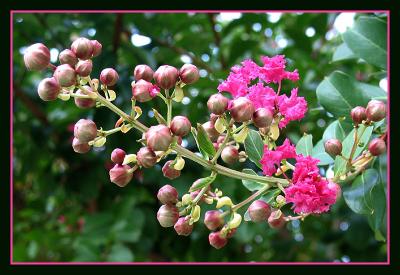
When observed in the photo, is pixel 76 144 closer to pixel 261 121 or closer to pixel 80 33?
pixel 261 121

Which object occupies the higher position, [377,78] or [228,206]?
[377,78]

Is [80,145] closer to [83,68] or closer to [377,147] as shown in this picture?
[83,68]

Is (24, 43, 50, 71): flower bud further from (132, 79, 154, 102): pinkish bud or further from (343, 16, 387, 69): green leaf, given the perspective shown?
(343, 16, 387, 69): green leaf

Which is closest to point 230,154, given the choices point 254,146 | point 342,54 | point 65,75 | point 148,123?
point 254,146

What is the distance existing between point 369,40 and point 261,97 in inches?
23.6

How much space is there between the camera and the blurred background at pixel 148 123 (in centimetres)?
226

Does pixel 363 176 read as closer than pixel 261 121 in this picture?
No

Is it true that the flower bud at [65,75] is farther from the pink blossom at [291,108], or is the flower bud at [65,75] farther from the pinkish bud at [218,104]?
the pink blossom at [291,108]

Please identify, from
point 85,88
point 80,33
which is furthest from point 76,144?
point 80,33

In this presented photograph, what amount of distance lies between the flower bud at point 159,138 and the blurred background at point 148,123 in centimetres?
101

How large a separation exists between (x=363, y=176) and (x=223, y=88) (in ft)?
1.50

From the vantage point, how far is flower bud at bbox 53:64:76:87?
1005mm

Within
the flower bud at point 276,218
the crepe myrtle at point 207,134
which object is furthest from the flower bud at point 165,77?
the flower bud at point 276,218

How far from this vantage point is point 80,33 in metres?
2.54
